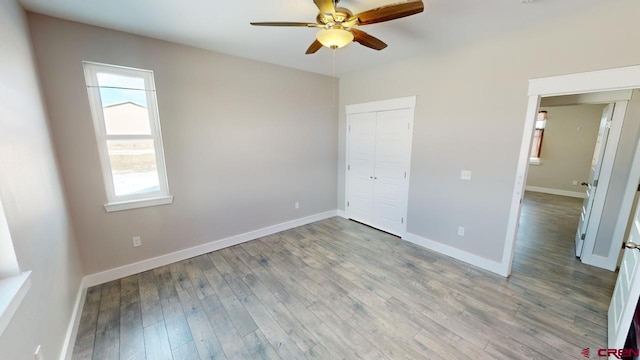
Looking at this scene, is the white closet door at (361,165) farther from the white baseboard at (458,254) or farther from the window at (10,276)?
the window at (10,276)

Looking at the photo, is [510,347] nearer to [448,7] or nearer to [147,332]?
[448,7]

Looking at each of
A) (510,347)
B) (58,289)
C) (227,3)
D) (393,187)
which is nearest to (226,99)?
(227,3)

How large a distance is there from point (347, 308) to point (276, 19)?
9.05 feet

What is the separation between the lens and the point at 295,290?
243 centimetres

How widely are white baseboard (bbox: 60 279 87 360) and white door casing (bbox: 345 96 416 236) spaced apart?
144 inches

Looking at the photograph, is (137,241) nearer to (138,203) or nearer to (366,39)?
(138,203)

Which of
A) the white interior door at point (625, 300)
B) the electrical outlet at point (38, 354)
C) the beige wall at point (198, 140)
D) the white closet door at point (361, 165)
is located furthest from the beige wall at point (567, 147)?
the electrical outlet at point (38, 354)

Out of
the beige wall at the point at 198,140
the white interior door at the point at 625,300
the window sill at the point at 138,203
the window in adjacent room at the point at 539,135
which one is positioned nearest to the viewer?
the white interior door at the point at 625,300

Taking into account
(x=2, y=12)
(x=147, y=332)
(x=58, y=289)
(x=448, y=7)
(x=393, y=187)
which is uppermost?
(x=448, y=7)

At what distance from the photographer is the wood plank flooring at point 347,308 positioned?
176 centimetres

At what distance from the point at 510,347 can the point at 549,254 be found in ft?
7.05

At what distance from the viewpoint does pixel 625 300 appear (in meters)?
1.53

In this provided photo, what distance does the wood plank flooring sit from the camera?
5.78 feet

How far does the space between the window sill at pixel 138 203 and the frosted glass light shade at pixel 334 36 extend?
2489 millimetres
